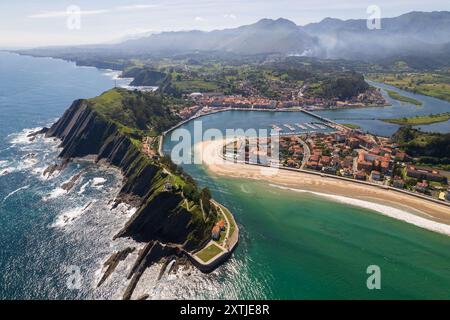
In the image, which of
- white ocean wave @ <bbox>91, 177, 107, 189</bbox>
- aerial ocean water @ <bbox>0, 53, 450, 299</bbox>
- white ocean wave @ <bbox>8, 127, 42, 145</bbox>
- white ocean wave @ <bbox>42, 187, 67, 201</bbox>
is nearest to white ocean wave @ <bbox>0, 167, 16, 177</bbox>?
aerial ocean water @ <bbox>0, 53, 450, 299</bbox>

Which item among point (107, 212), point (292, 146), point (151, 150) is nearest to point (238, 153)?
point (292, 146)

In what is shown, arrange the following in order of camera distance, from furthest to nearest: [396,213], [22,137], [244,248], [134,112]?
[134,112], [22,137], [396,213], [244,248]

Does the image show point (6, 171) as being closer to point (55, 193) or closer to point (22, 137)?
point (55, 193)

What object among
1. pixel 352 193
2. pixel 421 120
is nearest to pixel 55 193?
pixel 352 193

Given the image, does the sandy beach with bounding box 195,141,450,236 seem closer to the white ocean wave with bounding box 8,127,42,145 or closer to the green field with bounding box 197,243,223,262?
the green field with bounding box 197,243,223,262

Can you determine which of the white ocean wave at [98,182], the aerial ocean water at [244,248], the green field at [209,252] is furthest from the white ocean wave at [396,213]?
the white ocean wave at [98,182]

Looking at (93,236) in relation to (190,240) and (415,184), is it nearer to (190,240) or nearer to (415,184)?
(190,240)

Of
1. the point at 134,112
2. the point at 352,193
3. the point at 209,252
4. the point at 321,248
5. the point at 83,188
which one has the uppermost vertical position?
the point at 134,112
